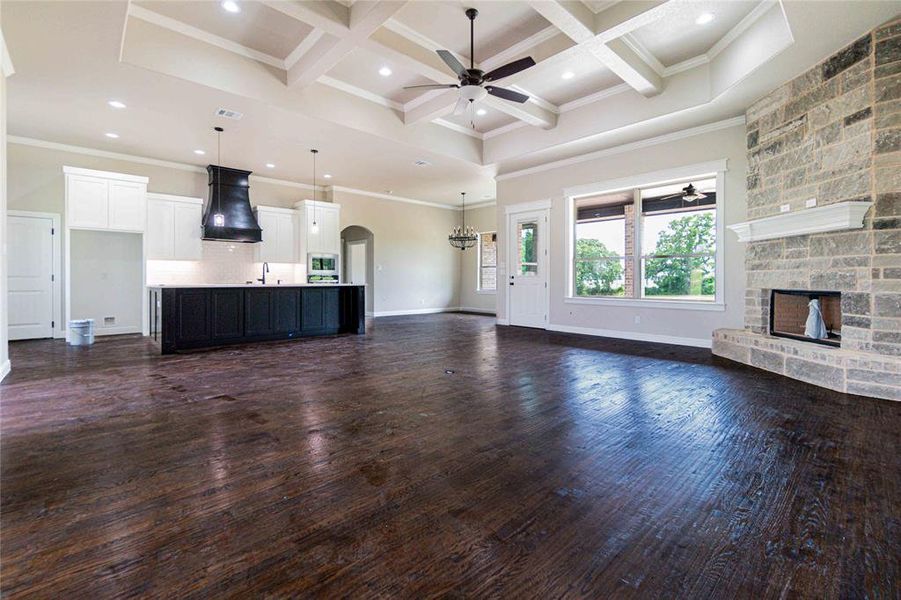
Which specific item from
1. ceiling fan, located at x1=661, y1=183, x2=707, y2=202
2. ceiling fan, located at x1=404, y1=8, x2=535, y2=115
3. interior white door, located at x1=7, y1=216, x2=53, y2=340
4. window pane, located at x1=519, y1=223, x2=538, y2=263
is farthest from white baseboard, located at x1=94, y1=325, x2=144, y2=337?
ceiling fan, located at x1=661, y1=183, x2=707, y2=202

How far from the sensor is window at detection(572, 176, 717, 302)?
6.04 meters

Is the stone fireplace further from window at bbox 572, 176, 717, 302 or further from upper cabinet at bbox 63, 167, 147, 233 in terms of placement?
upper cabinet at bbox 63, 167, 147, 233

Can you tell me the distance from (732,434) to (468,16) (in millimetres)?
4419

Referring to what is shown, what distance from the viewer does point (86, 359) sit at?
5.01 metres

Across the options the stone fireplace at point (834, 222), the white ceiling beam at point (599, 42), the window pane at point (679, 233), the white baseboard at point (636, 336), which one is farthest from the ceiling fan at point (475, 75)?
the white baseboard at point (636, 336)

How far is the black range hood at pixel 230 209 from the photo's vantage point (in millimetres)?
7723

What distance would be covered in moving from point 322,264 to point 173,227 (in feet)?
9.66

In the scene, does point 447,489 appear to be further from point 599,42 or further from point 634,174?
point 634,174

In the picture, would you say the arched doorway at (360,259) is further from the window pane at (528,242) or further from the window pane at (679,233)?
the window pane at (679,233)

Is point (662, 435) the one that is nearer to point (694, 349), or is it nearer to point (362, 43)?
point (694, 349)

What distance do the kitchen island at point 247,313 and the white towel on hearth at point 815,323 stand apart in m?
6.25

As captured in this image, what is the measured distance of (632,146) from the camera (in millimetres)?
6598

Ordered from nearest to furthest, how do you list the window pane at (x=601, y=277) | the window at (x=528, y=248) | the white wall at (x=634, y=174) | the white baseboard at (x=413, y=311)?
1. the white wall at (x=634, y=174)
2. the window pane at (x=601, y=277)
3. the window at (x=528, y=248)
4. the white baseboard at (x=413, y=311)

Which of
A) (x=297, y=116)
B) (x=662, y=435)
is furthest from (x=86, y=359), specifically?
(x=662, y=435)
